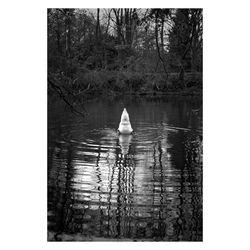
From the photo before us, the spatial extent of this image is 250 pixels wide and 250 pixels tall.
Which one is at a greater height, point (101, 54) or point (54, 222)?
point (101, 54)

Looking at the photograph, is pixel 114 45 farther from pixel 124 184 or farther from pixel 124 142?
pixel 124 184

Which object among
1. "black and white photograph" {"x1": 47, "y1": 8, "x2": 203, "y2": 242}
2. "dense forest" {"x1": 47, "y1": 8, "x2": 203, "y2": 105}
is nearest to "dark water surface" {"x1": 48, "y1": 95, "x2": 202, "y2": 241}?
"black and white photograph" {"x1": 47, "y1": 8, "x2": 203, "y2": 242}

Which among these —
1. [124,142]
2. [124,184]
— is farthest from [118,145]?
[124,184]

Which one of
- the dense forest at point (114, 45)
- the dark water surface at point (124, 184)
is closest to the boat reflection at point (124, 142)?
the dark water surface at point (124, 184)

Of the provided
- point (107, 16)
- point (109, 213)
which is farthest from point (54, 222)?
point (107, 16)

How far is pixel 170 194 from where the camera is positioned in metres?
7.87

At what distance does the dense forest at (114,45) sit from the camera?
7.62 metres

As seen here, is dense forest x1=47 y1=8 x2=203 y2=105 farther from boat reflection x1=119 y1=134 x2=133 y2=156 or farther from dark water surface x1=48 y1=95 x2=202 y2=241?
boat reflection x1=119 y1=134 x2=133 y2=156

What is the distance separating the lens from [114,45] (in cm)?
1245

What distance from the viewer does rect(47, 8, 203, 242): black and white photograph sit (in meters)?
6.65

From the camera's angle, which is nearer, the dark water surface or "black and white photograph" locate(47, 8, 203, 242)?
the dark water surface

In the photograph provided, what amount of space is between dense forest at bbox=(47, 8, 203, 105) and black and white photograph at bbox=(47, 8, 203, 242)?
3cm
